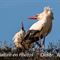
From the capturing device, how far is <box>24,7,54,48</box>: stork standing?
25.8 ft

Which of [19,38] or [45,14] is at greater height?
[45,14]

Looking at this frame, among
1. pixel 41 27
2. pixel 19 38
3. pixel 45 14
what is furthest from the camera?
pixel 19 38

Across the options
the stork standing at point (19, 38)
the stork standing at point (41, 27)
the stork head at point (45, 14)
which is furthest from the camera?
the stork standing at point (19, 38)

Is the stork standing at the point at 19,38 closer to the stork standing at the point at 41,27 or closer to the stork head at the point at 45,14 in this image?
the stork standing at the point at 41,27

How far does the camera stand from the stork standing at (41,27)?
7859 mm

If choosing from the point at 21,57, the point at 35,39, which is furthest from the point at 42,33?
the point at 21,57

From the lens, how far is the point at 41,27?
7.90 m

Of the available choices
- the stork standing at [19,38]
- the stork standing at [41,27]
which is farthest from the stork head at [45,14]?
the stork standing at [19,38]

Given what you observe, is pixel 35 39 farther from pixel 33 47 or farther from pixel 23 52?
pixel 23 52

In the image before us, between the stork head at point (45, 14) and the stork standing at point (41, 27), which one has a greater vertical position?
the stork head at point (45, 14)

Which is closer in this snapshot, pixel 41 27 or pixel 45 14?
pixel 41 27

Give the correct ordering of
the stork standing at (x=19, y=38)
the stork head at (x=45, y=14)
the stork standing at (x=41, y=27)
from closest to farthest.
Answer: the stork standing at (x=41, y=27)
the stork head at (x=45, y=14)
the stork standing at (x=19, y=38)

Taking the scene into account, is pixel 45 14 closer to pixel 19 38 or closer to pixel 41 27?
pixel 41 27

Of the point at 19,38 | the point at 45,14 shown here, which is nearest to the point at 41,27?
the point at 45,14
